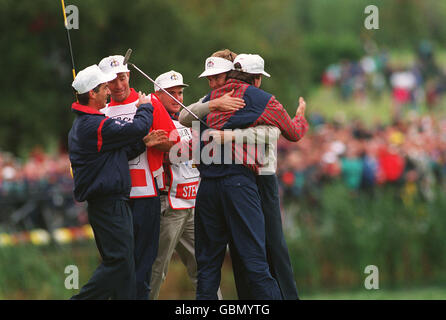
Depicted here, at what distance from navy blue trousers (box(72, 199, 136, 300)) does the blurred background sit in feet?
18.8

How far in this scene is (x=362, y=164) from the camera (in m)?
15.5

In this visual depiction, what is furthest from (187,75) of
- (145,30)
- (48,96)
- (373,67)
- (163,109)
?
(373,67)

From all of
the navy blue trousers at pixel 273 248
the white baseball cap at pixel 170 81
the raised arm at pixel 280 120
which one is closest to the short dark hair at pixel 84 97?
the white baseball cap at pixel 170 81

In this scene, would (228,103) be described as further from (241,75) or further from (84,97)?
(84,97)

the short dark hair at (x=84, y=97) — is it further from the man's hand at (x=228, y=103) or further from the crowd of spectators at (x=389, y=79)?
the crowd of spectators at (x=389, y=79)

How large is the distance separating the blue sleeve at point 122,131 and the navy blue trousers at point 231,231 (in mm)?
617

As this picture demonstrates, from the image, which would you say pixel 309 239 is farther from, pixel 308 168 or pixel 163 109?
pixel 163 109

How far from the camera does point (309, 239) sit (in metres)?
13.5

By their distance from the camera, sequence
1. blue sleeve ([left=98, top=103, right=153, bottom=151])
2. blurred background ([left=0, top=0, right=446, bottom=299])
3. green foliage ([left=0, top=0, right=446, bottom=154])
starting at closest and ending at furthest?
blue sleeve ([left=98, top=103, right=153, bottom=151]) → blurred background ([left=0, top=0, right=446, bottom=299]) → green foliage ([left=0, top=0, right=446, bottom=154])

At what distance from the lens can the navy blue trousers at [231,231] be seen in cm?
627

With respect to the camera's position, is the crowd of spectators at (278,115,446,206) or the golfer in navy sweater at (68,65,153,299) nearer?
the golfer in navy sweater at (68,65,153,299)

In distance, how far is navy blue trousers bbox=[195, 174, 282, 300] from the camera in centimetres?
627

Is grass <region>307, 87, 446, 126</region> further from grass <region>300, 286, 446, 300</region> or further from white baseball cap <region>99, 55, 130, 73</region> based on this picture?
white baseball cap <region>99, 55, 130, 73</region>

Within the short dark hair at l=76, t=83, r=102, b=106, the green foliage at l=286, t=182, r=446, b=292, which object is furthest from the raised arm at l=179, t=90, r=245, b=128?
the green foliage at l=286, t=182, r=446, b=292
